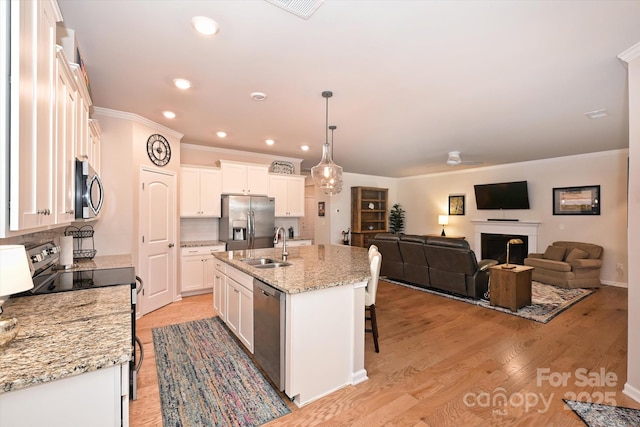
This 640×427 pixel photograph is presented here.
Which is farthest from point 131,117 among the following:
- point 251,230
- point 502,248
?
point 502,248

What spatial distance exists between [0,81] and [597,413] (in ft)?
12.2

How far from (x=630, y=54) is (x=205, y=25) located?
10.2ft

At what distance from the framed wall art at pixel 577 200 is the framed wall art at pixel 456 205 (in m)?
2.05

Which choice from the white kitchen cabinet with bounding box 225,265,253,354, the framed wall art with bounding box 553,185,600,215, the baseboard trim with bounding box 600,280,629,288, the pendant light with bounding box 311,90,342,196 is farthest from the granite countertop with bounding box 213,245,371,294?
the baseboard trim with bounding box 600,280,629,288

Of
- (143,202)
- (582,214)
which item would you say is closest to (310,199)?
(143,202)

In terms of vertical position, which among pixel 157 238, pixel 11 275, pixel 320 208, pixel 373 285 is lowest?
pixel 373 285

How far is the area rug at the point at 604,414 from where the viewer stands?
6.34 feet

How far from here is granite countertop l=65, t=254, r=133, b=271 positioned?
9.14 ft

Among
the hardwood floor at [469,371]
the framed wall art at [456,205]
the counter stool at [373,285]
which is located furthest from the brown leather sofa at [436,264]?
the framed wall art at [456,205]

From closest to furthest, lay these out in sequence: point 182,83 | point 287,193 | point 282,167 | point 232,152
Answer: point 182,83
point 232,152
point 287,193
point 282,167

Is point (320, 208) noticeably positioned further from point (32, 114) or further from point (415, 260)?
point (32, 114)

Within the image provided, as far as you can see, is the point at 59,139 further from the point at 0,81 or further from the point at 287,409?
the point at 287,409

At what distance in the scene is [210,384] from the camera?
2355 mm

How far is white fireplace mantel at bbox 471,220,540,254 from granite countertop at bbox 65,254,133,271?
749 centimetres
